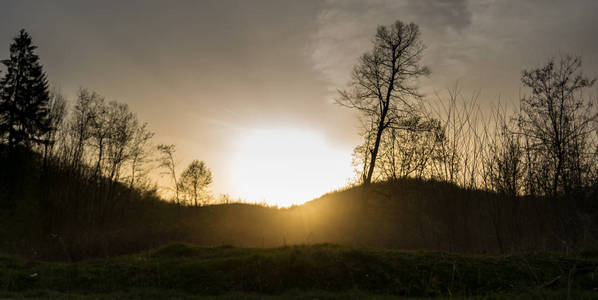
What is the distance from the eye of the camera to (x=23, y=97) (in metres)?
35.2

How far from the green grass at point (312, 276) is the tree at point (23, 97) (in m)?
31.7

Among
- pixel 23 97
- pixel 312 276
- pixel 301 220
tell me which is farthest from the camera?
pixel 23 97

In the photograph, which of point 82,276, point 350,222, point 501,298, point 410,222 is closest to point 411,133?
point 410,222

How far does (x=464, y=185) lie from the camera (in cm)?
1095

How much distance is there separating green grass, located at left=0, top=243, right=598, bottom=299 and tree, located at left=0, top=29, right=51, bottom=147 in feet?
104

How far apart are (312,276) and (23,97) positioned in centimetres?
4211

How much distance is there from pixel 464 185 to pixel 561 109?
8.96 m

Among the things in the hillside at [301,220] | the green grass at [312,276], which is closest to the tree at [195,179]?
the hillside at [301,220]

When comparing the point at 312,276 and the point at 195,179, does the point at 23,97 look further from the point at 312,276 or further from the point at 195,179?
the point at 312,276

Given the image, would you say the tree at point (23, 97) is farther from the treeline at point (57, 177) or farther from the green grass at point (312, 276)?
the green grass at point (312, 276)

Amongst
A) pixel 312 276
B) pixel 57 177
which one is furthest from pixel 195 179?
pixel 312 276

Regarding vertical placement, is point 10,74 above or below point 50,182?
above

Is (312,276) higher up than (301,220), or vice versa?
(301,220)

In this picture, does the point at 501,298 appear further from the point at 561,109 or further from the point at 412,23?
the point at 412,23
